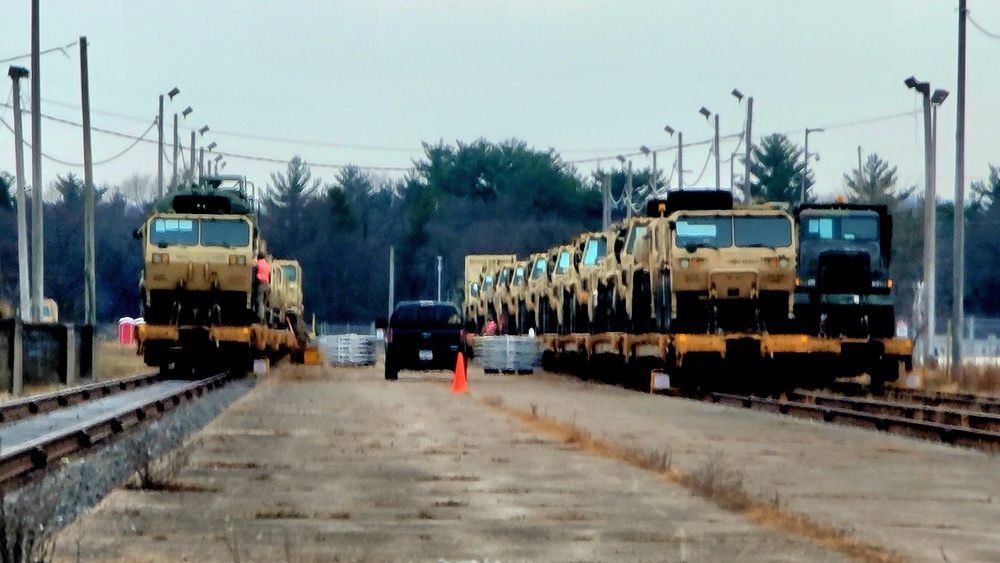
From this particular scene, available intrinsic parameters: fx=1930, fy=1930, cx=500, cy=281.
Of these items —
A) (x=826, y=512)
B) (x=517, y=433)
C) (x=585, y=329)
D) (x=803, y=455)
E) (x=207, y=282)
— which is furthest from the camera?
(x=585, y=329)

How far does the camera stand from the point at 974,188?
150 meters

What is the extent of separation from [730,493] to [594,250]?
107 feet

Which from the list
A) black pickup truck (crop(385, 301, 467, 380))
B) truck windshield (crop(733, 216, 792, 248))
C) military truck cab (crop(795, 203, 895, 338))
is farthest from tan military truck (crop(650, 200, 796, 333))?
black pickup truck (crop(385, 301, 467, 380))

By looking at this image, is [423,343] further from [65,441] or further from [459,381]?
[65,441]

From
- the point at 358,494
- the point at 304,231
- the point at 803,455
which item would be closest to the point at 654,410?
the point at 803,455

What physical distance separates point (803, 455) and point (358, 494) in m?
Result: 6.60

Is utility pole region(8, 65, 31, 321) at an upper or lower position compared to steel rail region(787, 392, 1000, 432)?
upper

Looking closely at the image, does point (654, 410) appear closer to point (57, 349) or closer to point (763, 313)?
point (763, 313)

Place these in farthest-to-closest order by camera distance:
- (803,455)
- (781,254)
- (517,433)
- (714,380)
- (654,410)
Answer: (714,380) < (781,254) < (654,410) < (517,433) < (803,455)

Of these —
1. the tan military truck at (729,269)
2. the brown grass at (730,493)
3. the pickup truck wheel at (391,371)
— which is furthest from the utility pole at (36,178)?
the brown grass at (730,493)

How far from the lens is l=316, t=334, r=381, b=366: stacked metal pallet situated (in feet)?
184

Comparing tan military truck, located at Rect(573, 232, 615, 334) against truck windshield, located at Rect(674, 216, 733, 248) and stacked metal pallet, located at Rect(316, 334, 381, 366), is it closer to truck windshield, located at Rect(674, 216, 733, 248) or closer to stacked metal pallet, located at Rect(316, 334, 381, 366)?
truck windshield, located at Rect(674, 216, 733, 248)

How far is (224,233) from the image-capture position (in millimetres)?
42625

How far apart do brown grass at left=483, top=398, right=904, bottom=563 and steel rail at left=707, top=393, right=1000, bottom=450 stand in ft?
14.6
